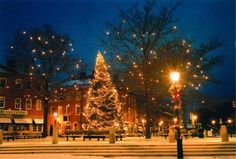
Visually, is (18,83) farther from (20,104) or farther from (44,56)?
(44,56)

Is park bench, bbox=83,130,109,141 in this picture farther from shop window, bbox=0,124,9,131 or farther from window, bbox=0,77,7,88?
window, bbox=0,77,7,88

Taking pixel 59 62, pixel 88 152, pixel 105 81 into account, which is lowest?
pixel 88 152

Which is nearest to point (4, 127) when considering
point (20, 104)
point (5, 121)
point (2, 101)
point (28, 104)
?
point (5, 121)

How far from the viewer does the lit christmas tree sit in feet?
121

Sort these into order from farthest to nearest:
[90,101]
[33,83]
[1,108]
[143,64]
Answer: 1. [1,108]
2. [33,83]
3. [90,101]
4. [143,64]

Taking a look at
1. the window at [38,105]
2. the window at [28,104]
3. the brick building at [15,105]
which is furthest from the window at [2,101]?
the window at [38,105]

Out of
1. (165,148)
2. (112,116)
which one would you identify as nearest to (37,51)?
(112,116)

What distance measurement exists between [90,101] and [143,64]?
9.21 m

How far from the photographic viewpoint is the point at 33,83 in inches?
1602

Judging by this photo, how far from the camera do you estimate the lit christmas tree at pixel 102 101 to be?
121 feet

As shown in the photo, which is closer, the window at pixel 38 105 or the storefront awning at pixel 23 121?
the storefront awning at pixel 23 121

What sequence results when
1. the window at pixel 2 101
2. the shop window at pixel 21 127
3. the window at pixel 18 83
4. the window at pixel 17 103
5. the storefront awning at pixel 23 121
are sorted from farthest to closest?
the window at pixel 17 103, the shop window at pixel 21 127, the window at pixel 18 83, the storefront awning at pixel 23 121, the window at pixel 2 101

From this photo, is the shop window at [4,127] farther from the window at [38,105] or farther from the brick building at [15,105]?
the window at [38,105]

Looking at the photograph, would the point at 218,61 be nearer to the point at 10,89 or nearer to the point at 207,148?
the point at 207,148
